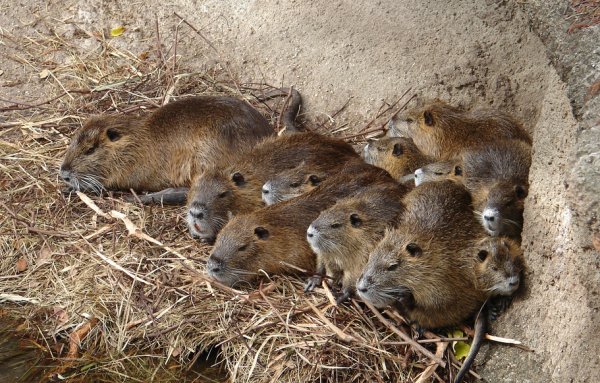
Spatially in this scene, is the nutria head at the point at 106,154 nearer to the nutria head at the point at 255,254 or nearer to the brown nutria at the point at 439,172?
the nutria head at the point at 255,254

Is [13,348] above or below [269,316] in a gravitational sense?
below

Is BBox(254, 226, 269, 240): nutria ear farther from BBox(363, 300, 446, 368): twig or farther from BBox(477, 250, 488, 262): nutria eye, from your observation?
BBox(477, 250, 488, 262): nutria eye

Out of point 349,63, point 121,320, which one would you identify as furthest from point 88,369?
point 349,63

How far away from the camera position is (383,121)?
7.43m

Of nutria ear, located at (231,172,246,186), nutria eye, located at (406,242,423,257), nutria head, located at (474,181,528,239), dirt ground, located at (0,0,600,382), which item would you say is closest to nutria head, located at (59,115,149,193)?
nutria ear, located at (231,172,246,186)

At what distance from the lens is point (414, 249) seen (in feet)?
17.1

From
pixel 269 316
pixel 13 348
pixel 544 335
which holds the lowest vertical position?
pixel 13 348

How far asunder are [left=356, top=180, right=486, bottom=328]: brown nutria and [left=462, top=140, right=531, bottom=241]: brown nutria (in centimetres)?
15

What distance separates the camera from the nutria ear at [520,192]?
5.56 metres

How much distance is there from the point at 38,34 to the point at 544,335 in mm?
5532

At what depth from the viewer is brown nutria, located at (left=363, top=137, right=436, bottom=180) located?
6.60 meters

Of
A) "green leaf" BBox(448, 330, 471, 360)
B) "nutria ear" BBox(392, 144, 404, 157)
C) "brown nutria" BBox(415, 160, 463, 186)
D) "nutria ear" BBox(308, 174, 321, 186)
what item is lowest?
"green leaf" BBox(448, 330, 471, 360)

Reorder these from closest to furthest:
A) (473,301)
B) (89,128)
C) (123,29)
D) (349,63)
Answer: (473,301) < (89,128) < (349,63) < (123,29)

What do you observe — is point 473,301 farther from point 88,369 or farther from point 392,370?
point 88,369
